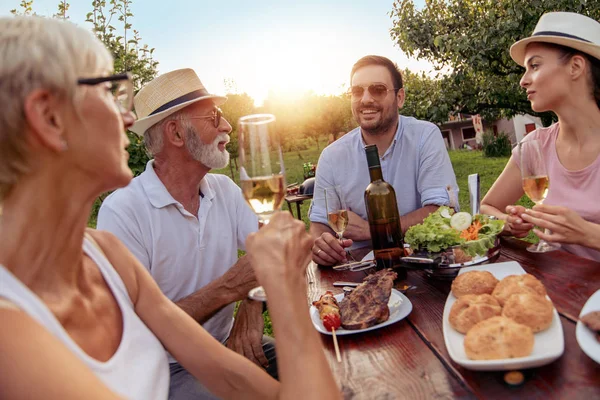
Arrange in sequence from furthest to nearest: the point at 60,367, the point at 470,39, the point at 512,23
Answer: the point at 470,39
the point at 512,23
the point at 60,367

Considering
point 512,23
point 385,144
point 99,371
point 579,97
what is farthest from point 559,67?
point 512,23

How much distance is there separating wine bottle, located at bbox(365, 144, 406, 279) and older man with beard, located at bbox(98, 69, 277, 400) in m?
0.74

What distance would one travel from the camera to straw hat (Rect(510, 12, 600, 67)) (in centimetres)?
305

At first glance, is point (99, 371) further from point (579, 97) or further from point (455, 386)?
point (579, 97)

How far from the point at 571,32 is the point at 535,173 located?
1232mm

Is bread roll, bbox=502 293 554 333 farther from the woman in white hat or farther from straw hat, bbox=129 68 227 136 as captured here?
straw hat, bbox=129 68 227 136

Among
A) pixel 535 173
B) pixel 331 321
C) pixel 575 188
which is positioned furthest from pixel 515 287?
pixel 575 188

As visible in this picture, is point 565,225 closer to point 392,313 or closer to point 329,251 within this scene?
point 392,313

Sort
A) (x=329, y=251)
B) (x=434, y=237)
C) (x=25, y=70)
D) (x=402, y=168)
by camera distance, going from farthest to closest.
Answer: (x=402, y=168) → (x=329, y=251) → (x=434, y=237) → (x=25, y=70)

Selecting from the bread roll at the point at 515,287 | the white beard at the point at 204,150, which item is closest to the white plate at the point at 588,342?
the bread roll at the point at 515,287

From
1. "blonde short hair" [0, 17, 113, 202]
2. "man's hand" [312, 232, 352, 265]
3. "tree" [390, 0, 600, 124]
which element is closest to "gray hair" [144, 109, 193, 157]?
"man's hand" [312, 232, 352, 265]

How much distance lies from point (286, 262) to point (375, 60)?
3072 mm

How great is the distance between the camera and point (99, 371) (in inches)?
54.2

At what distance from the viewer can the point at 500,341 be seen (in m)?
1.31
